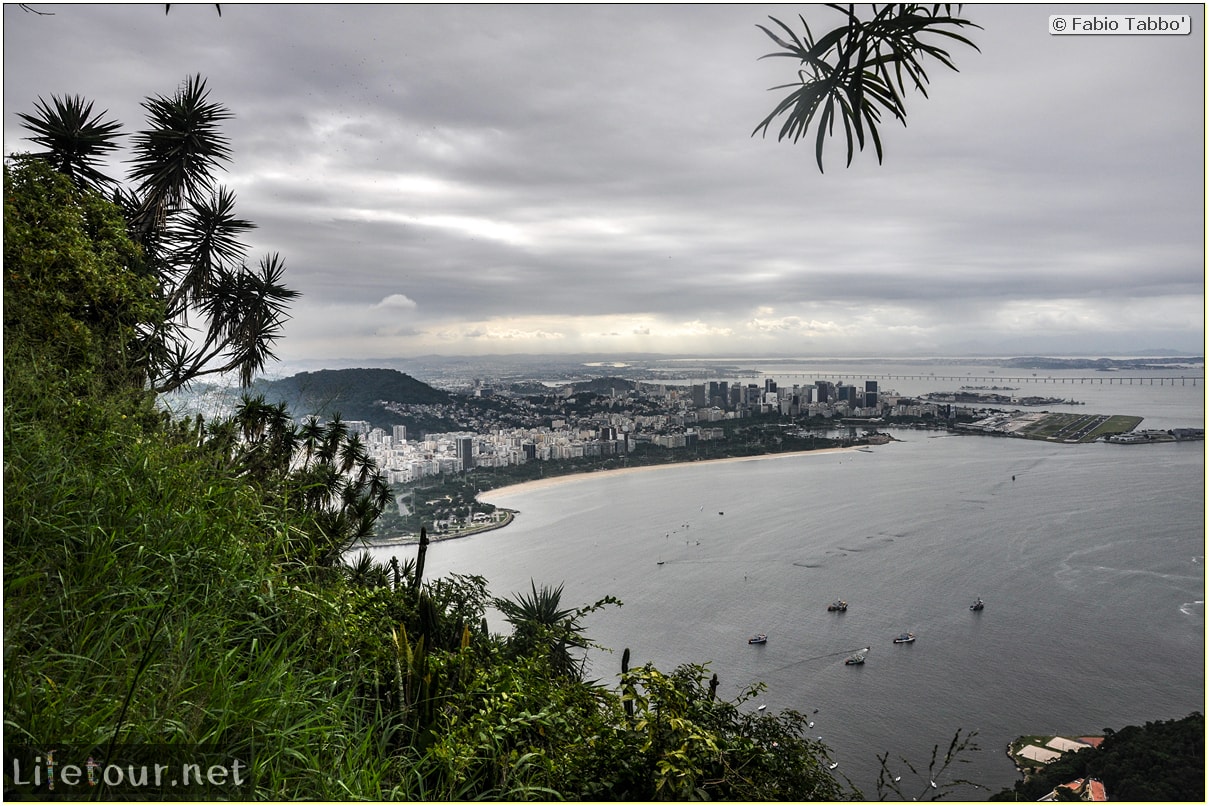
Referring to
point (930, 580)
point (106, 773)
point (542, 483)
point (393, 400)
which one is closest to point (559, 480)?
point (542, 483)

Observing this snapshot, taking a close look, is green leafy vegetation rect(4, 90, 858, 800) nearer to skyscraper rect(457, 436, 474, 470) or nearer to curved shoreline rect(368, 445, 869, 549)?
curved shoreline rect(368, 445, 869, 549)

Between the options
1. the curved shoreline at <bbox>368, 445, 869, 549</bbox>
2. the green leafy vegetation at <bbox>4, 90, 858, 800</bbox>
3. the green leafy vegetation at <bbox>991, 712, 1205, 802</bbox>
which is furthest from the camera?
the curved shoreline at <bbox>368, 445, 869, 549</bbox>

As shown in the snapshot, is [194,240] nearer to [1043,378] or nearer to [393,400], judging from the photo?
[393,400]

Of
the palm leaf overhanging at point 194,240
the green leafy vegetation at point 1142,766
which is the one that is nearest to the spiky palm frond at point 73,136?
the palm leaf overhanging at point 194,240

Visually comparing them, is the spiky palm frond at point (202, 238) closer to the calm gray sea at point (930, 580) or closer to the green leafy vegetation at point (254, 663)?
the green leafy vegetation at point (254, 663)

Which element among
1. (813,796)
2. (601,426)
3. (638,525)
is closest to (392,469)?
(601,426)

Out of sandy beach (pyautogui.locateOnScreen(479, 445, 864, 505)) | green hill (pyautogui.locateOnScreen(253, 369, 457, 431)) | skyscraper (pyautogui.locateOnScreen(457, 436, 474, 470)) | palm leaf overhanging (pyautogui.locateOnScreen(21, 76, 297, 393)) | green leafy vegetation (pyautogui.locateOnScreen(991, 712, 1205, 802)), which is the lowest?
green leafy vegetation (pyautogui.locateOnScreen(991, 712, 1205, 802))

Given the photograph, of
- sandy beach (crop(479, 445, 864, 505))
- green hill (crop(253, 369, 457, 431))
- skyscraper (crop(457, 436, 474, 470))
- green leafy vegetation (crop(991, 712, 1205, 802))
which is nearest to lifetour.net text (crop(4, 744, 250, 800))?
green leafy vegetation (crop(991, 712, 1205, 802))

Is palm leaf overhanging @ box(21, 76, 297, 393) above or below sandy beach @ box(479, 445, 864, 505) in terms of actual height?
above
